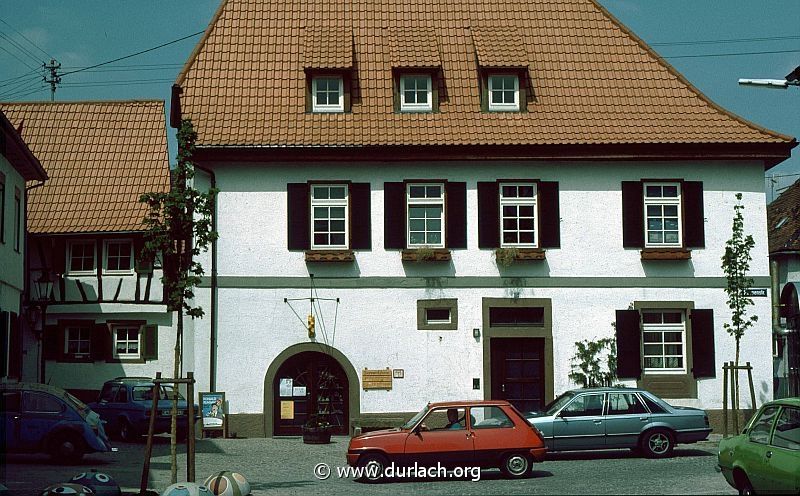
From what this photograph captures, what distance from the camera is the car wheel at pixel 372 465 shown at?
19016 millimetres

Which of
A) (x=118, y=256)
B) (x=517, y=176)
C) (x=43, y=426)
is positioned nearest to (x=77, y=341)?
(x=118, y=256)

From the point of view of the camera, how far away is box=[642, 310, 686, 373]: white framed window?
91.1 feet

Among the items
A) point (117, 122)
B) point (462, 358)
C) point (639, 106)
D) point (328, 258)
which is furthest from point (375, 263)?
point (117, 122)

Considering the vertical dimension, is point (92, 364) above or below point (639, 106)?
below

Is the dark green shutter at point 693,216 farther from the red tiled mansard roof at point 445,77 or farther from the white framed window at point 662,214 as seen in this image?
the red tiled mansard roof at point 445,77

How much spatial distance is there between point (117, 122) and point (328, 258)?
14703 mm

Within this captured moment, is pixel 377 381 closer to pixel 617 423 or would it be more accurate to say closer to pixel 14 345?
pixel 617 423

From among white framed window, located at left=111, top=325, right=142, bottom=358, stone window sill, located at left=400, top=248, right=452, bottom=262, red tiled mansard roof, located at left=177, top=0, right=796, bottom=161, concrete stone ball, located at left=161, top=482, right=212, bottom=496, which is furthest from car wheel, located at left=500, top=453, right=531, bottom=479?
white framed window, located at left=111, top=325, right=142, bottom=358

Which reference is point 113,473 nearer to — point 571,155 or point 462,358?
point 462,358

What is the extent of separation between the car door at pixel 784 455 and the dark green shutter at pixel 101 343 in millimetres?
25285

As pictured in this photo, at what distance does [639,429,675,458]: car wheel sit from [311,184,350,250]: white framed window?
9.01m

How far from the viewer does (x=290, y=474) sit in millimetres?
A: 20297

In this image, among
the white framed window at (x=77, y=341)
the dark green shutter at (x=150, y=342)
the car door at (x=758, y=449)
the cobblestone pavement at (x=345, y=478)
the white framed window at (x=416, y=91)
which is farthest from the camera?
the white framed window at (x=77, y=341)

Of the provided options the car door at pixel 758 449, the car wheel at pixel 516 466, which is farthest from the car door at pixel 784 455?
the car wheel at pixel 516 466
